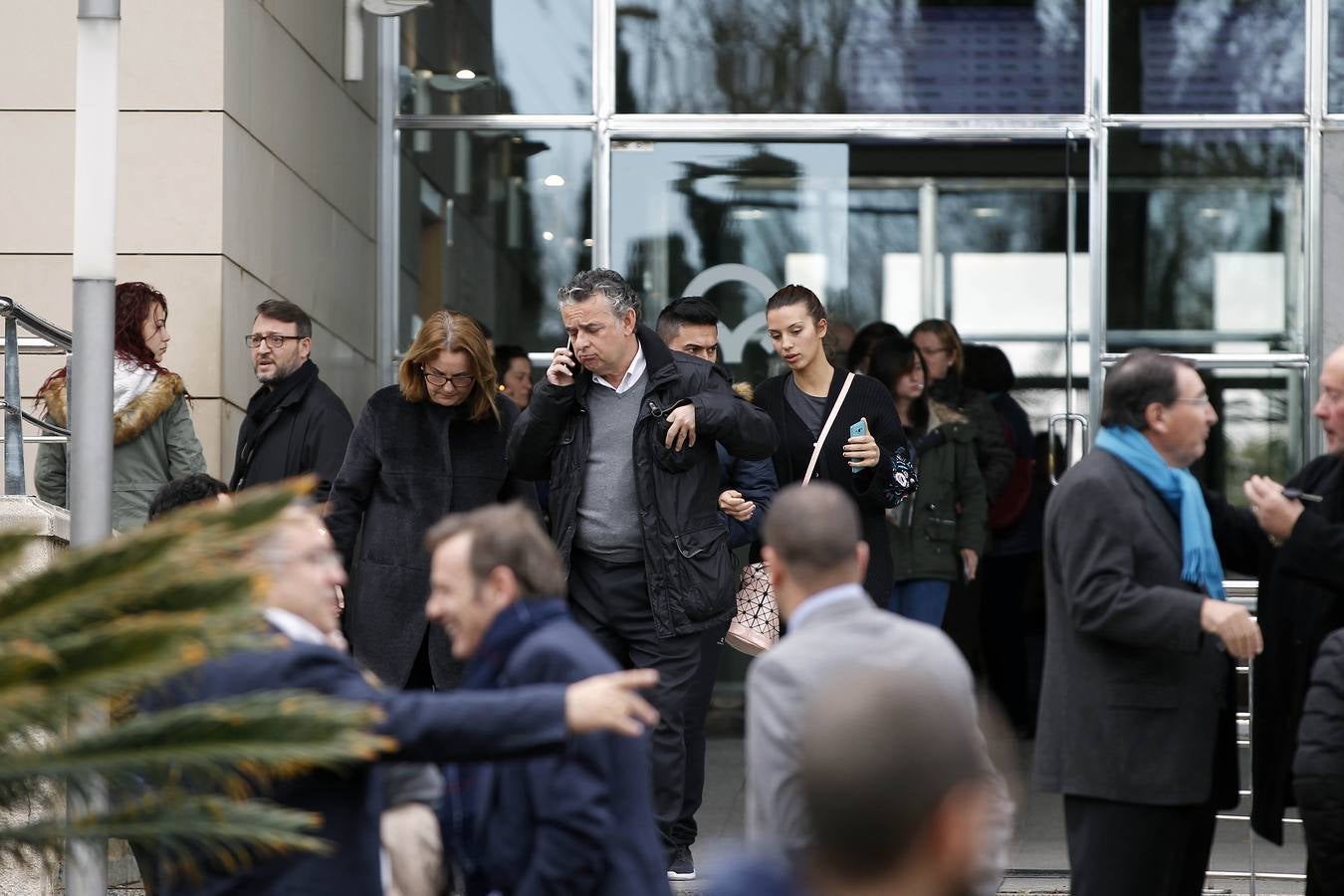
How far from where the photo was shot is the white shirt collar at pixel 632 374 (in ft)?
24.2

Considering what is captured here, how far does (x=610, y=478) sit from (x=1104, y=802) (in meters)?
2.38

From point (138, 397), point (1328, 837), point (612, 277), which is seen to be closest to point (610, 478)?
point (612, 277)

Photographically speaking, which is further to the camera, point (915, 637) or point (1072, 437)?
point (1072, 437)

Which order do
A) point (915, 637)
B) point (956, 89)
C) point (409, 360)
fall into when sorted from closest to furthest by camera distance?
point (915, 637), point (409, 360), point (956, 89)

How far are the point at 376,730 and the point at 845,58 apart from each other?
29.1 feet

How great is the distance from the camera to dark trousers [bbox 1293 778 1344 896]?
16.3ft

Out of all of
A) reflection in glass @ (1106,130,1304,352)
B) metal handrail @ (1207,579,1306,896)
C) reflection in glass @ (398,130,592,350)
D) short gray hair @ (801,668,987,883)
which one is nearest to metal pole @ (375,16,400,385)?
reflection in glass @ (398,130,592,350)

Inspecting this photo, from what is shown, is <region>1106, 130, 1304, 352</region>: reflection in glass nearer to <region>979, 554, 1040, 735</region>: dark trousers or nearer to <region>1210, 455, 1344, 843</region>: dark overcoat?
<region>979, 554, 1040, 735</region>: dark trousers

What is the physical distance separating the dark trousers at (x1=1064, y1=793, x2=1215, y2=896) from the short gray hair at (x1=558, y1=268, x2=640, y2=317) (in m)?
2.58

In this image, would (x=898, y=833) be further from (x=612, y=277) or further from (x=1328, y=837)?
(x=612, y=277)

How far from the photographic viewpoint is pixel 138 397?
784 centimetres

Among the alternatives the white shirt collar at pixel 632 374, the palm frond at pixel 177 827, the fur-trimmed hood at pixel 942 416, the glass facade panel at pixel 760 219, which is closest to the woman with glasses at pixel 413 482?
the white shirt collar at pixel 632 374

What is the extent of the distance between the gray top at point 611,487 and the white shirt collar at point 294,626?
328 centimetres

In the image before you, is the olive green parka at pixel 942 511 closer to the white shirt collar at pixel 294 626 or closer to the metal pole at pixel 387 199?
the metal pole at pixel 387 199
